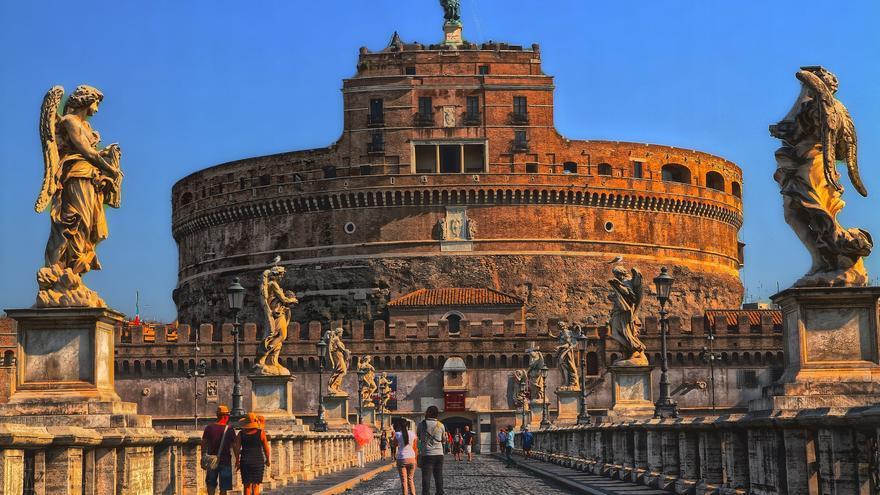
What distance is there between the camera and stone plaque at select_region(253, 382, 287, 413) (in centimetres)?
2417

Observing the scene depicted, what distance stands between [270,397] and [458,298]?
52.5 metres

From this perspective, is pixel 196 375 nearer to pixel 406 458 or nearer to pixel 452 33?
pixel 452 33

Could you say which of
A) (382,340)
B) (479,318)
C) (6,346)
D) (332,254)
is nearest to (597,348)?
(479,318)

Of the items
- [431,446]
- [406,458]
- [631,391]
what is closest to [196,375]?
[631,391]

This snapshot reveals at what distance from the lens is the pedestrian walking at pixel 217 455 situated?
42.4 feet

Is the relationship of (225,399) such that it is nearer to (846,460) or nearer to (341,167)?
(341,167)

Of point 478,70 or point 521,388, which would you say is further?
point 478,70

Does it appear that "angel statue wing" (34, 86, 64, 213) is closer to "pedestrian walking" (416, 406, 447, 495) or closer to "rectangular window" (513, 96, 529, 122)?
"pedestrian walking" (416, 406, 447, 495)

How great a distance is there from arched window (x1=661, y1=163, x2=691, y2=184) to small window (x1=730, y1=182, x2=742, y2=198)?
5669 mm

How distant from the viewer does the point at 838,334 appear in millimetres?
11469

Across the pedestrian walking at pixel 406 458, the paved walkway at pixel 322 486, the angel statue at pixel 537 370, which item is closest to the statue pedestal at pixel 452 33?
the angel statue at pixel 537 370

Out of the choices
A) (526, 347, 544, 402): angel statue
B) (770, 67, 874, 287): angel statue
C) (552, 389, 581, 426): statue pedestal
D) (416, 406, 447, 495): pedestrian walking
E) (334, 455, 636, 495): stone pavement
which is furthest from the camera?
(526, 347, 544, 402): angel statue

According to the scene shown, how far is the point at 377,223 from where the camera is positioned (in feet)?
264

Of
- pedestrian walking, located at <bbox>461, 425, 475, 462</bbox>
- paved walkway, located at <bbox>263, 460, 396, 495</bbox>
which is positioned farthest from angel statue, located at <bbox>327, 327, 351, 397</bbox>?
paved walkway, located at <bbox>263, 460, 396, 495</bbox>
